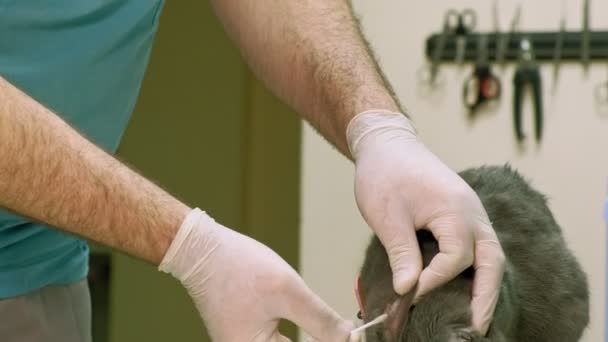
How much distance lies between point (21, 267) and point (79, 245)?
0.11 metres

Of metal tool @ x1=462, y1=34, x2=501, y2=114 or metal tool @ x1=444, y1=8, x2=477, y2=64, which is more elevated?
metal tool @ x1=444, y1=8, x2=477, y2=64

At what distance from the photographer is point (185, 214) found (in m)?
0.99

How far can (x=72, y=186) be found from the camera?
915 millimetres

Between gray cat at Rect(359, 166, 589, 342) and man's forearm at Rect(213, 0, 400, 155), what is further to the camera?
man's forearm at Rect(213, 0, 400, 155)

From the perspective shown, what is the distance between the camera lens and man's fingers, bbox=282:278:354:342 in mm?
971

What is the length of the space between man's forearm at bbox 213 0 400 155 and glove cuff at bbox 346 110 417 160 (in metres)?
0.02

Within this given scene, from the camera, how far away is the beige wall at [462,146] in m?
1.98

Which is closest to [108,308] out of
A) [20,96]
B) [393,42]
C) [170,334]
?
[170,334]

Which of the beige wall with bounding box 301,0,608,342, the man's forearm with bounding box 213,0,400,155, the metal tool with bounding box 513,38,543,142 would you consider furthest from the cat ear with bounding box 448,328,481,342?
the metal tool with bounding box 513,38,543,142

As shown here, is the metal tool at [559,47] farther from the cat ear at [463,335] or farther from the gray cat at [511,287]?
the cat ear at [463,335]

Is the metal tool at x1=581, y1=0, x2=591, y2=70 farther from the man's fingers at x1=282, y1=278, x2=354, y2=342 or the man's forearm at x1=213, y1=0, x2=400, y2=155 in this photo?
the man's fingers at x1=282, y1=278, x2=354, y2=342

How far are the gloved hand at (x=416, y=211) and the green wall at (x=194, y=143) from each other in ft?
4.05

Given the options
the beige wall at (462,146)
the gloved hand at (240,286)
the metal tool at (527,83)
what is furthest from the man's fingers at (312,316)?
the metal tool at (527,83)

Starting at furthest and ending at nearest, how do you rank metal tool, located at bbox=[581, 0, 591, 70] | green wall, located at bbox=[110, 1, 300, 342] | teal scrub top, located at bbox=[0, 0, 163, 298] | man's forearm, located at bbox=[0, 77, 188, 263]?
green wall, located at bbox=[110, 1, 300, 342]
metal tool, located at bbox=[581, 0, 591, 70]
teal scrub top, located at bbox=[0, 0, 163, 298]
man's forearm, located at bbox=[0, 77, 188, 263]
